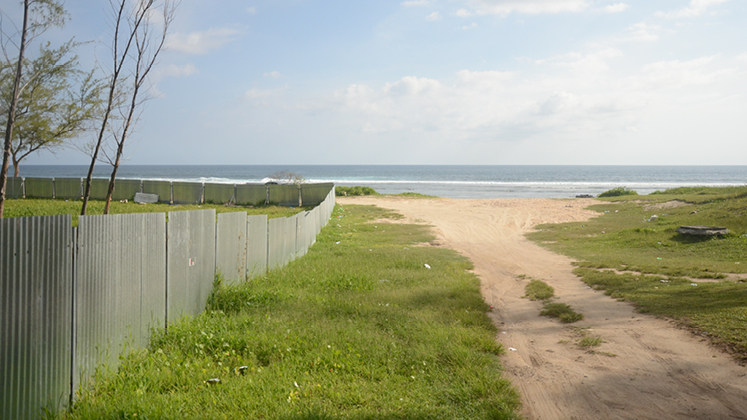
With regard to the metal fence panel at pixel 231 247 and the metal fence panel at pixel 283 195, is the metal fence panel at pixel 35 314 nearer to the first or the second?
the metal fence panel at pixel 231 247

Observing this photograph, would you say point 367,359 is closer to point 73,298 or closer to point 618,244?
point 73,298

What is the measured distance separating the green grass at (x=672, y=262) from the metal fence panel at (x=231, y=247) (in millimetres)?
6439

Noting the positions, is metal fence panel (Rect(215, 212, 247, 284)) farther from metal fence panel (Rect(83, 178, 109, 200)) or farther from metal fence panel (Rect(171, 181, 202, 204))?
metal fence panel (Rect(83, 178, 109, 200))

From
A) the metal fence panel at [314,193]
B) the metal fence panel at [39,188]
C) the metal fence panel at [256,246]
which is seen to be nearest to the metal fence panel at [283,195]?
the metal fence panel at [314,193]

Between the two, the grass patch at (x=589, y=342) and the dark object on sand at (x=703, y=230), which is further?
the dark object on sand at (x=703, y=230)

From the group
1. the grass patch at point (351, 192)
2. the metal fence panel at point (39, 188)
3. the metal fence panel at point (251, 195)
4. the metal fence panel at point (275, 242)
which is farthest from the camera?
the grass patch at point (351, 192)

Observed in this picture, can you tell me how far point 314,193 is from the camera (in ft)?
95.1

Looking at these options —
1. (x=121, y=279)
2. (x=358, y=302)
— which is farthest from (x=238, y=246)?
(x=121, y=279)

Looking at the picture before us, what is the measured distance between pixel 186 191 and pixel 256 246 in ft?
70.9

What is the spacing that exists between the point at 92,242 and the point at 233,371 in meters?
1.80

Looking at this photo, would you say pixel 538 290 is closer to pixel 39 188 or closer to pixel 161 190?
pixel 161 190

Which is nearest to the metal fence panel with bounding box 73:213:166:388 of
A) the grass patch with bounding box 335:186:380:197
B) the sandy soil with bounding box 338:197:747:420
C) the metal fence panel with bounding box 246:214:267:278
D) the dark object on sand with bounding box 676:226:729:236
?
the metal fence panel with bounding box 246:214:267:278

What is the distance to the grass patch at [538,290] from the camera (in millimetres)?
8461

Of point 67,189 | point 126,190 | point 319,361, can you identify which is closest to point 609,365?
point 319,361
